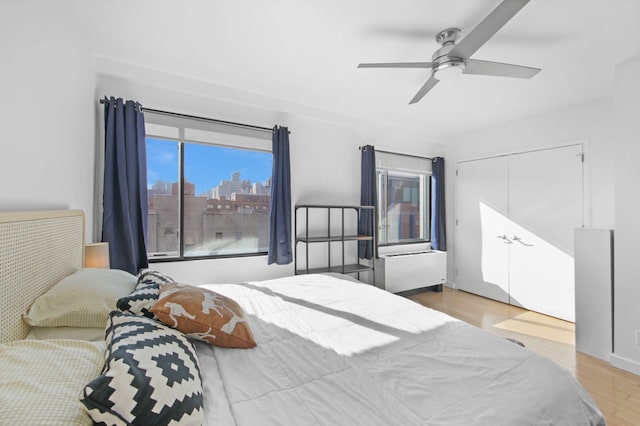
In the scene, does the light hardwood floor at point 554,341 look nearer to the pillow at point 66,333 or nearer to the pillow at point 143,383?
the pillow at point 143,383

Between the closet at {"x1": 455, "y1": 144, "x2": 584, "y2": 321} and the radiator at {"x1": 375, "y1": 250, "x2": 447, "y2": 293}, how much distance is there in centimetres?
46

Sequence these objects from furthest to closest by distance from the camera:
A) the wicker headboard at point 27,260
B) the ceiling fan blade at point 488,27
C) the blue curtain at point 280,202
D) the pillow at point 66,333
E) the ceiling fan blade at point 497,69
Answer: the blue curtain at point 280,202 → the ceiling fan blade at point 497,69 → the ceiling fan blade at point 488,27 → the pillow at point 66,333 → the wicker headboard at point 27,260

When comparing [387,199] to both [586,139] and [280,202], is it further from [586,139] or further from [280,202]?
[586,139]

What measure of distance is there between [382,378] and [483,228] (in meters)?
3.82

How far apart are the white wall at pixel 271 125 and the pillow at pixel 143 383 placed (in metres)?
2.05

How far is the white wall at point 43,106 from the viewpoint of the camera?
1.19 meters

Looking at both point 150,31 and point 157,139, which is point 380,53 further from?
point 157,139

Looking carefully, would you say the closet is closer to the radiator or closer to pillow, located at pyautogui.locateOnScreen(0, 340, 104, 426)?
the radiator

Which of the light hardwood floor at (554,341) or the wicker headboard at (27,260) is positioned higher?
the wicker headboard at (27,260)

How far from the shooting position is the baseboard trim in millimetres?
2238

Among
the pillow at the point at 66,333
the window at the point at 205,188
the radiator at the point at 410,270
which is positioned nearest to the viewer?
the pillow at the point at 66,333

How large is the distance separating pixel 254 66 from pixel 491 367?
2627mm

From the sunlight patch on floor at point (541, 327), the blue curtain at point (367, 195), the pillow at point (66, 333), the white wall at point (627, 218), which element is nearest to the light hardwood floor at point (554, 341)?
the sunlight patch on floor at point (541, 327)

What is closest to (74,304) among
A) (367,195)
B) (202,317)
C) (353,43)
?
(202,317)
